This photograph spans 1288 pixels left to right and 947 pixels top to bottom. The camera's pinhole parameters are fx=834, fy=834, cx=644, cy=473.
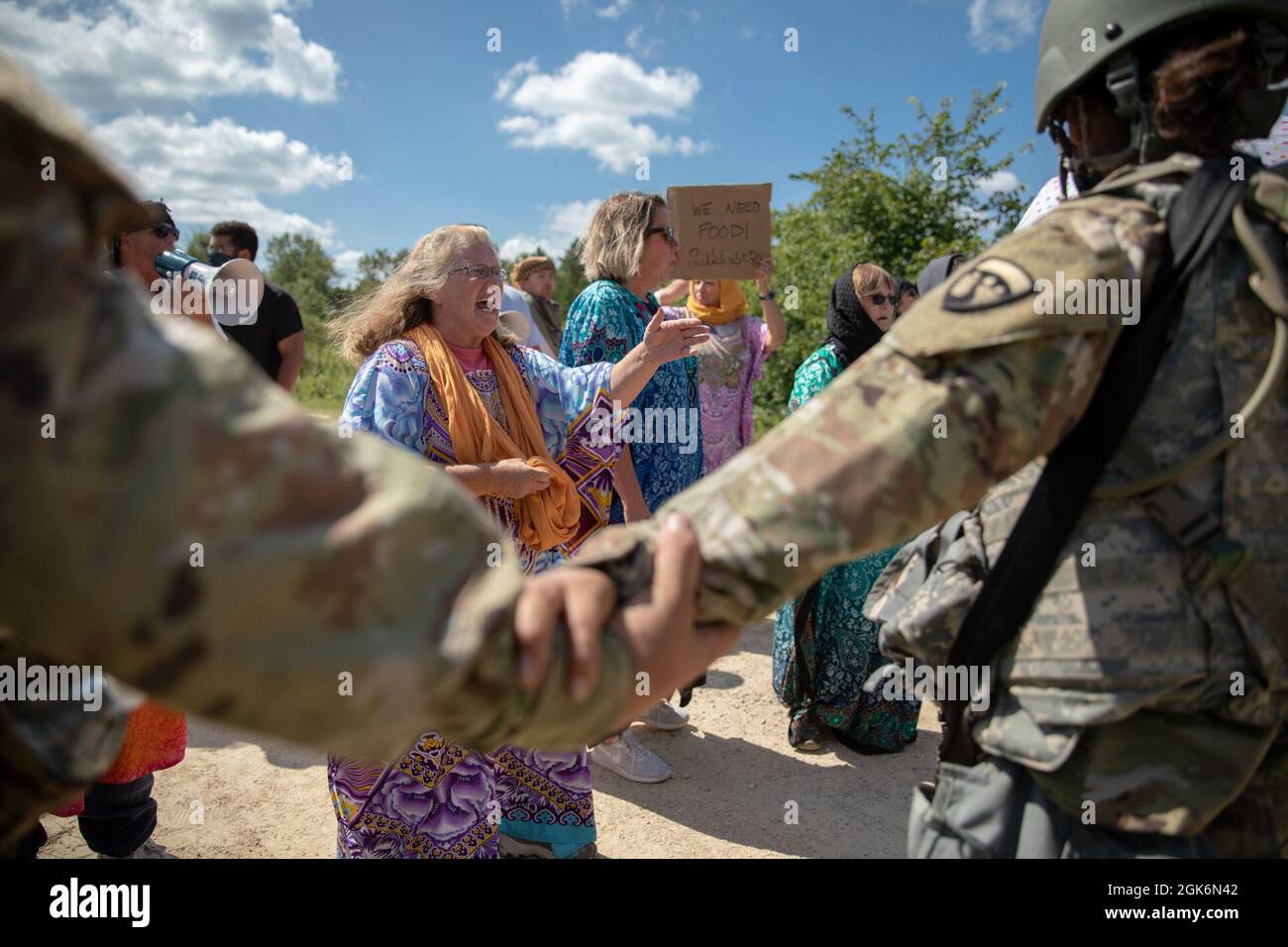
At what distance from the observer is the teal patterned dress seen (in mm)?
4270

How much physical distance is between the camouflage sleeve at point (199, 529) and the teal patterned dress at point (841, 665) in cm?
355

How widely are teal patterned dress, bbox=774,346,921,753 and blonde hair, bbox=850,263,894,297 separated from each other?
34 cm

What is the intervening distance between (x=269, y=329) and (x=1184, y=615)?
5.19 m

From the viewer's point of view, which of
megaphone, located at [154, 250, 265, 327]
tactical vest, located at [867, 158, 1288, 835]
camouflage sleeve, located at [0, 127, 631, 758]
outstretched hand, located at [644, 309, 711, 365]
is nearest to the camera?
camouflage sleeve, located at [0, 127, 631, 758]

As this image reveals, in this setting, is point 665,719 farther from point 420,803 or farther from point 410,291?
point 410,291

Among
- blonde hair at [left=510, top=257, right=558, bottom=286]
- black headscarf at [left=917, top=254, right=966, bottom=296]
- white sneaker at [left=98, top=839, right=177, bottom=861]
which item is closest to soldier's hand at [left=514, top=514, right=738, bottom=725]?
black headscarf at [left=917, top=254, right=966, bottom=296]

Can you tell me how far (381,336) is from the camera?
3.14 metres

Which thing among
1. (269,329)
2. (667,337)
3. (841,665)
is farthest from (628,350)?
(269,329)

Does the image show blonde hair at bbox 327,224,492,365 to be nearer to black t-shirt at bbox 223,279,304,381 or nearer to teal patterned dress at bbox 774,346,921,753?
teal patterned dress at bbox 774,346,921,753

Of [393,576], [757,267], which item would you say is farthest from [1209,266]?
[757,267]

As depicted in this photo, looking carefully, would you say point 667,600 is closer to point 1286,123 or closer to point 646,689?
point 646,689

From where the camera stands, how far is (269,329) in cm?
522

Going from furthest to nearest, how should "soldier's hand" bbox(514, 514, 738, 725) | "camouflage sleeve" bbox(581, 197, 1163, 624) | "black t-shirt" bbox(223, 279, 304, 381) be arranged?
"black t-shirt" bbox(223, 279, 304, 381) → "camouflage sleeve" bbox(581, 197, 1163, 624) → "soldier's hand" bbox(514, 514, 738, 725)

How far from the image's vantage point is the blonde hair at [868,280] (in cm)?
425
